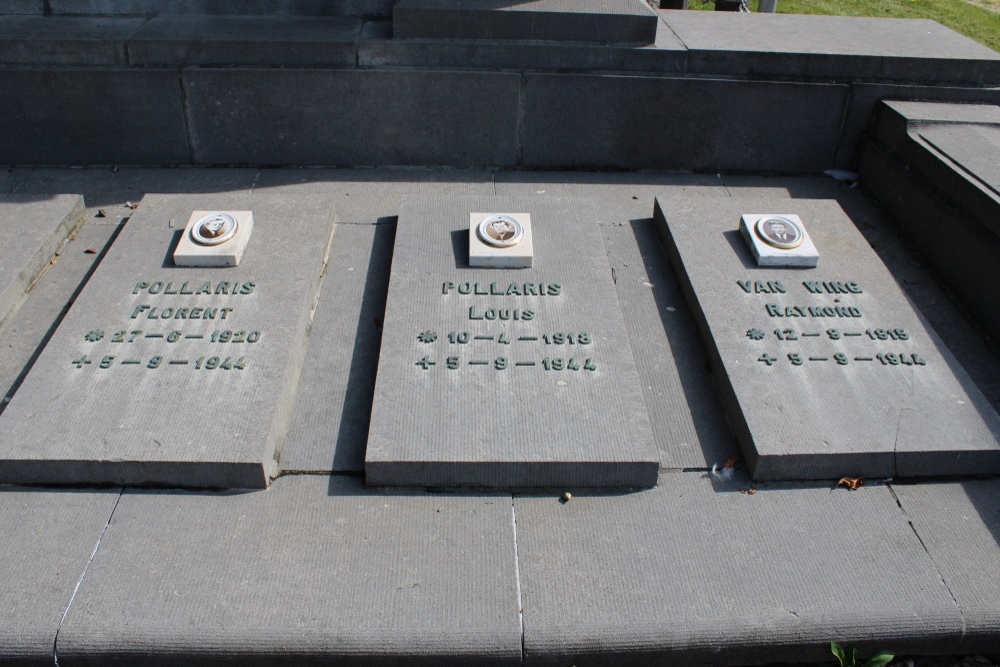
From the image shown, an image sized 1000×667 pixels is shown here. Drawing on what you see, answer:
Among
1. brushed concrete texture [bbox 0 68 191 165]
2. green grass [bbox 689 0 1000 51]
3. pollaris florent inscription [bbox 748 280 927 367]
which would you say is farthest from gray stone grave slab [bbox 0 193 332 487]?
Answer: green grass [bbox 689 0 1000 51]

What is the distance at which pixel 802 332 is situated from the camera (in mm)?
4492

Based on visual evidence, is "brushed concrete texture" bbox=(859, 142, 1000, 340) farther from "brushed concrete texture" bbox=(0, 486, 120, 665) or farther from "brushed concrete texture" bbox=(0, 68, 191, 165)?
"brushed concrete texture" bbox=(0, 68, 191, 165)

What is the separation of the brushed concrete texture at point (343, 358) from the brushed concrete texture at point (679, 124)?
5.95 ft

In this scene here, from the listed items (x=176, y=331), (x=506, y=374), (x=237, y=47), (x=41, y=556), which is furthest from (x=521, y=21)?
(x=41, y=556)

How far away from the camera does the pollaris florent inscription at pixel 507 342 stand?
421cm

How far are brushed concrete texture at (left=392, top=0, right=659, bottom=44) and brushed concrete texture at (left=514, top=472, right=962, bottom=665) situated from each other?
4.07 meters

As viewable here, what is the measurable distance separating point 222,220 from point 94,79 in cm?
225

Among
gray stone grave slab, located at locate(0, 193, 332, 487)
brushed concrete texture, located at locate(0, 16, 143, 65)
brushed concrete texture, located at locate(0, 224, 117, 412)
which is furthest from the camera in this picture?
brushed concrete texture, located at locate(0, 16, 143, 65)

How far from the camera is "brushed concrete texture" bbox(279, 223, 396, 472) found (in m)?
3.99

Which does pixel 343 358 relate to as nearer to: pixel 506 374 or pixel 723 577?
pixel 506 374

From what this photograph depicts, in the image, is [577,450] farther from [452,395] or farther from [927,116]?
[927,116]

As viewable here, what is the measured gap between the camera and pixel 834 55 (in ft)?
21.0

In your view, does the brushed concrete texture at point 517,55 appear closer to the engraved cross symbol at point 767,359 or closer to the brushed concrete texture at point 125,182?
the brushed concrete texture at point 125,182

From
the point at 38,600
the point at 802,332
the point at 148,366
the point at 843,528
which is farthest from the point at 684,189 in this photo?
the point at 38,600
